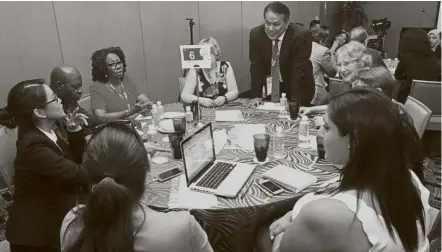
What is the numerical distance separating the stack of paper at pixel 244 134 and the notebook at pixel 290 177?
13.4 inches

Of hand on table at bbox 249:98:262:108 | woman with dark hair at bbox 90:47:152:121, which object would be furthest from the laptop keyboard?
woman with dark hair at bbox 90:47:152:121

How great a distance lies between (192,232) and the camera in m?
1.30

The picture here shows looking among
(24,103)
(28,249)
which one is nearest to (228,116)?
(24,103)

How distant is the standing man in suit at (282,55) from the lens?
3604mm

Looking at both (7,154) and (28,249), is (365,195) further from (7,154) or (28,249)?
(7,154)

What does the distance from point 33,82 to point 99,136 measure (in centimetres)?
95

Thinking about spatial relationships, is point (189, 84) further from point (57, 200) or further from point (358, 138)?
point (358, 138)

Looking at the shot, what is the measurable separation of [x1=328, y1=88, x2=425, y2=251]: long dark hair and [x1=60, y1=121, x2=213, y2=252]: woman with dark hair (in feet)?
1.85

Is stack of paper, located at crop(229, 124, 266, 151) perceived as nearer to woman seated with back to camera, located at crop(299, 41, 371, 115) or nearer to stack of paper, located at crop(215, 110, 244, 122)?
stack of paper, located at crop(215, 110, 244, 122)

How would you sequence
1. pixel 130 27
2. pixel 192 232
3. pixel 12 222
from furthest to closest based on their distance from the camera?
1. pixel 130 27
2. pixel 12 222
3. pixel 192 232

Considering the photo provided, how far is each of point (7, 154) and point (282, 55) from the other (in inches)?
99.2

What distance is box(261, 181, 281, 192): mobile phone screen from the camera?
6.09 ft

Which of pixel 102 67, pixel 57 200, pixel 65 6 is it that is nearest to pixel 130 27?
pixel 65 6

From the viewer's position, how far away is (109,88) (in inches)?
128
